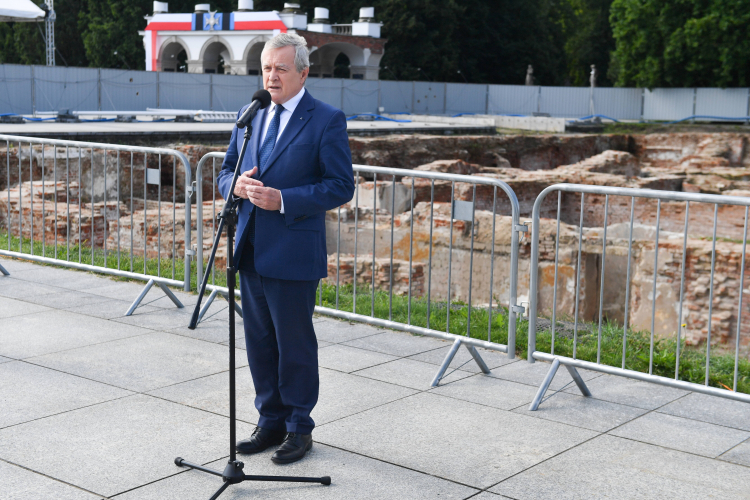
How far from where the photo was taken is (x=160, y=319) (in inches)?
290

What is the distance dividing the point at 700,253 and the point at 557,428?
5.31 m

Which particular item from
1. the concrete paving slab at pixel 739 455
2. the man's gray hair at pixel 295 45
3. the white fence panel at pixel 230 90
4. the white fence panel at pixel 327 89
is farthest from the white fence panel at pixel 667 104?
the man's gray hair at pixel 295 45

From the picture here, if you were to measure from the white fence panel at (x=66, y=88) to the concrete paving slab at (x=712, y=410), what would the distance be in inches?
1066

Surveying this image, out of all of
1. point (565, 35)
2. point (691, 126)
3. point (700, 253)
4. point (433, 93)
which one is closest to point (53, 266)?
point (700, 253)

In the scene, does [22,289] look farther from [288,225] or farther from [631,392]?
[631,392]

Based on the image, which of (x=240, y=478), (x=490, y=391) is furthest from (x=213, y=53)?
(x=240, y=478)

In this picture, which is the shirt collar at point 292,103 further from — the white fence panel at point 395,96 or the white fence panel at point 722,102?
the white fence panel at point 722,102

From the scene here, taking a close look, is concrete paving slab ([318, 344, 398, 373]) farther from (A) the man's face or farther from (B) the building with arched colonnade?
(B) the building with arched colonnade

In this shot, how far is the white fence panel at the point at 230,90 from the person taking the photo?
35.0 metres

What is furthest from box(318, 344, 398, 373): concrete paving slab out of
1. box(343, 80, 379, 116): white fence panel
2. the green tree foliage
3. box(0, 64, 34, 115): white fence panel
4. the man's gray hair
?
the green tree foliage

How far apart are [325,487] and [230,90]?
33.0 metres

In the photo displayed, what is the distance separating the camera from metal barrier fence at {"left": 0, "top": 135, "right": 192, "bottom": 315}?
27.0 ft

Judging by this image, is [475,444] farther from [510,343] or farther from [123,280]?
[123,280]

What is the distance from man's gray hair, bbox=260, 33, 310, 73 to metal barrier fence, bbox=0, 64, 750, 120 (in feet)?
86.2
